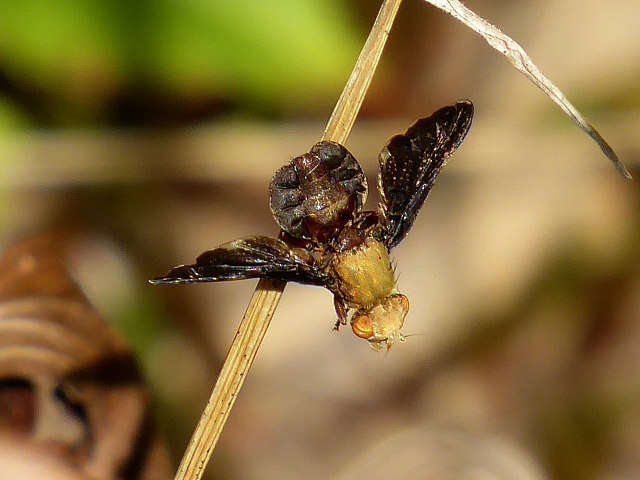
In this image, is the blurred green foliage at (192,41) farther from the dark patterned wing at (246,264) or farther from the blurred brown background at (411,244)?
the dark patterned wing at (246,264)

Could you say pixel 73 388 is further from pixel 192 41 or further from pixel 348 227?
pixel 192 41

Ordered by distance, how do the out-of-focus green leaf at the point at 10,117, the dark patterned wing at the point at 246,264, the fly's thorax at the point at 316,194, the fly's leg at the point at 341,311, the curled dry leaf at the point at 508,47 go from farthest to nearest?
the out-of-focus green leaf at the point at 10,117 → the fly's leg at the point at 341,311 → the fly's thorax at the point at 316,194 → the dark patterned wing at the point at 246,264 → the curled dry leaf at the point at 508,47

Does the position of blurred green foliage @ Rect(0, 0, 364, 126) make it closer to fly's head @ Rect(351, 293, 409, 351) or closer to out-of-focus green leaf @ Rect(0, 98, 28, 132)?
out-of-focus green leaf @ Rect(0, 98, 28, 132)

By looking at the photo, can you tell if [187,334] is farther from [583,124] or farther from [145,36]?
[583,124]

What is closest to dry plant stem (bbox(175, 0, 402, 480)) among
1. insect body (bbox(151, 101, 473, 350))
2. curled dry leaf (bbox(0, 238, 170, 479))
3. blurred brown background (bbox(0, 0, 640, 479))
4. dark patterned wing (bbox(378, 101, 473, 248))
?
insect body (bbox(151, 101, 473, 350))

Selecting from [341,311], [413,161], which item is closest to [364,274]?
[341,311]

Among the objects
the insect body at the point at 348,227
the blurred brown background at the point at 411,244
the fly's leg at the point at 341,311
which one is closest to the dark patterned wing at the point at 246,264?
the insect body at the point at 348,227

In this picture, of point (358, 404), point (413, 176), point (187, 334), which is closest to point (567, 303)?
point (358, 404)
